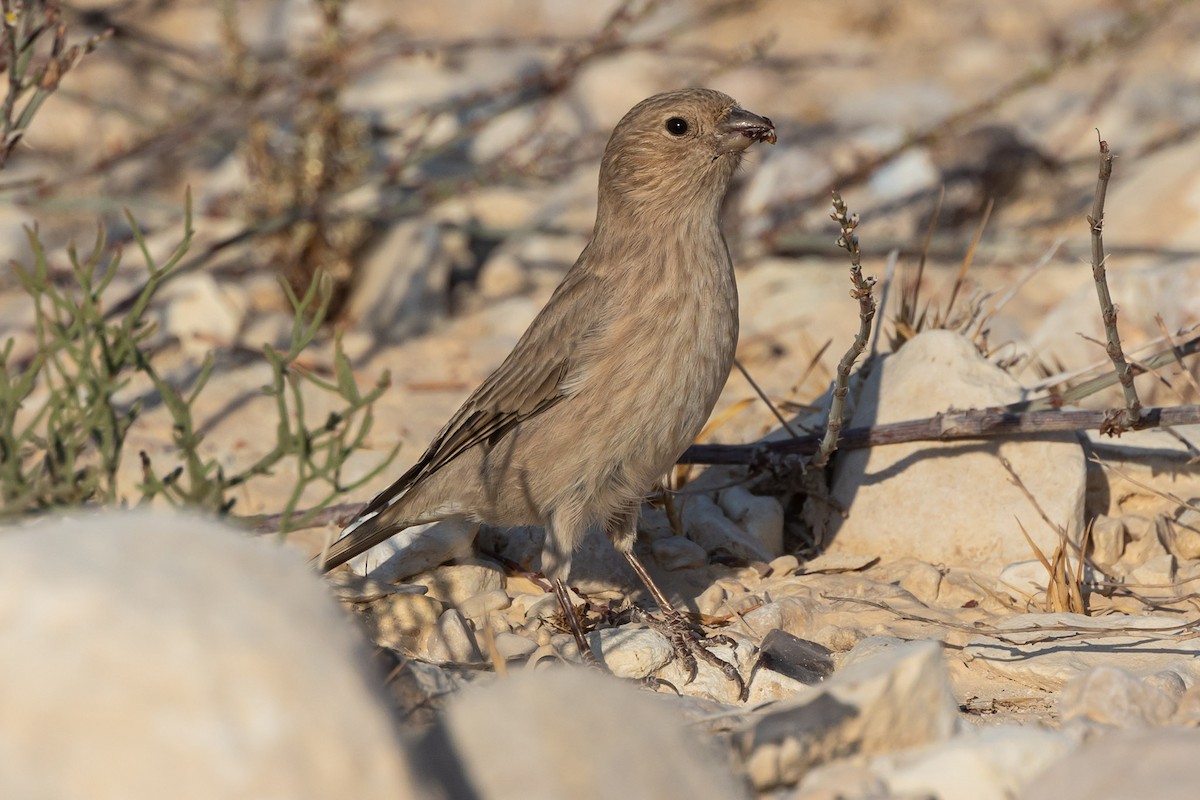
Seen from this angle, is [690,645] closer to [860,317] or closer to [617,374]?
[617,374]

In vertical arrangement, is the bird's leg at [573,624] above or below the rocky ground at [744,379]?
below

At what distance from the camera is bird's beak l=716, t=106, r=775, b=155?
425 centimetres

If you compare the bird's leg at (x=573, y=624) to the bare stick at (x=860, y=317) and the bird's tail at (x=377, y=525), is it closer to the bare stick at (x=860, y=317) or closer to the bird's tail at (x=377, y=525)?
the bird's tail at (x=377, y=525)

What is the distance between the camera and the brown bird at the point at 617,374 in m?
3.95

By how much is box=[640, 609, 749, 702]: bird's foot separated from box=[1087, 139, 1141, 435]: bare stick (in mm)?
1255

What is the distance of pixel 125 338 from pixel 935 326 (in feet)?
8.78

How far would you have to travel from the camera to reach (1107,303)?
3475 millimetres

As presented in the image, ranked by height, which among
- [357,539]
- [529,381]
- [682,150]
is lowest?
[357,539]

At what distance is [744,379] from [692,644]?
104 inches

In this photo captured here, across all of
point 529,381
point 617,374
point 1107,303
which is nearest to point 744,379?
point 529,381

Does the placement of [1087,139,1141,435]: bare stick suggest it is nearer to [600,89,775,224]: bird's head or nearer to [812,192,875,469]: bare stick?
[812,192,875,469]: bare stick

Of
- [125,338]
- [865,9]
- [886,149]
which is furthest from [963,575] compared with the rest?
[865,9]

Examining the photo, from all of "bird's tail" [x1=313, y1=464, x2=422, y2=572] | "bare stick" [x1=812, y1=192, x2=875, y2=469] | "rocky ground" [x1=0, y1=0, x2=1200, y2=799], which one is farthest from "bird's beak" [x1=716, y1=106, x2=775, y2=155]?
"bird's tail" [x1=313, y1=464, x2=422, y2=572]

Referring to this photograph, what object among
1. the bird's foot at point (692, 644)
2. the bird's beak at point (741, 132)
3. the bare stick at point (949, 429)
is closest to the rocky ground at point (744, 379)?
the bird's foot at point (692, 644)
